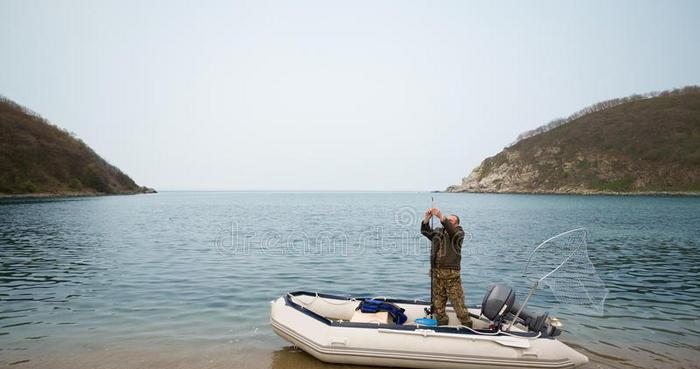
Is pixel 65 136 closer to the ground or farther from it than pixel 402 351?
farther from it

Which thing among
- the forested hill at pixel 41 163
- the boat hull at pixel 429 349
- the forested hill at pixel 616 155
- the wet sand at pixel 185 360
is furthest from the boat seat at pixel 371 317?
the forested hill at pixel 616 155

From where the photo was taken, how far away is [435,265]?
31.3 ft

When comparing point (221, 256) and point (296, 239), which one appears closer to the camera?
point (221, 256)

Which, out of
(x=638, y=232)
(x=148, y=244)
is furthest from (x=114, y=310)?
(x=638, y=232)

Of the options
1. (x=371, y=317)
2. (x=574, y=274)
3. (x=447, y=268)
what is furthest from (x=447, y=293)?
(x=574, y=274)

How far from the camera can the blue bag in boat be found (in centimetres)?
990

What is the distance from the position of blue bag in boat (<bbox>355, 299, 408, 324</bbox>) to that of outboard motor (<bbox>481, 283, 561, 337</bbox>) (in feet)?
5.94

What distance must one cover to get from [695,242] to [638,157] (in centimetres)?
14062

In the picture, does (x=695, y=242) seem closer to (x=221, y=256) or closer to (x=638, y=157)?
(x=221, y=256)

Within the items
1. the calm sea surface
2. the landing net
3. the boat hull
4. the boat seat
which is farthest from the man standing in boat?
the calm sea surface

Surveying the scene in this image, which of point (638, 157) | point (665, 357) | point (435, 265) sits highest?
point (638, 157)

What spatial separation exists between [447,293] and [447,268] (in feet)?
1.93

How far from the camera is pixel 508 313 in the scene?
956cm

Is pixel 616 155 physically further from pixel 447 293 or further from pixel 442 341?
pixel 442 341
